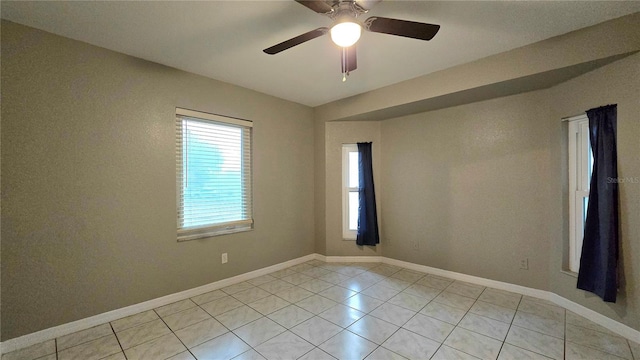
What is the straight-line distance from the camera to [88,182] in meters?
2.26

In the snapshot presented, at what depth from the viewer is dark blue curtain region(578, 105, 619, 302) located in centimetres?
209

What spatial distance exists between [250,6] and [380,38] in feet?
3.58

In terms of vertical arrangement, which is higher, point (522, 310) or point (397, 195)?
point (397, 195)

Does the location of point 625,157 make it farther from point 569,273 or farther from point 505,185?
point 569,273

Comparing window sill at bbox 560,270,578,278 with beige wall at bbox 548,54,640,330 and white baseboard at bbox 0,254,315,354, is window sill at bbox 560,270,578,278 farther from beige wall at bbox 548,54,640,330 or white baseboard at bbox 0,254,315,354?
white baseboard at bbox 0,254,315,354

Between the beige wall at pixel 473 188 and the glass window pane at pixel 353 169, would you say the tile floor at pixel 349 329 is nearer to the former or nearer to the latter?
the beige wall at pixel 473 188

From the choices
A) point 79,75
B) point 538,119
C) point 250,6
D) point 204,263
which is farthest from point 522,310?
point 79,75

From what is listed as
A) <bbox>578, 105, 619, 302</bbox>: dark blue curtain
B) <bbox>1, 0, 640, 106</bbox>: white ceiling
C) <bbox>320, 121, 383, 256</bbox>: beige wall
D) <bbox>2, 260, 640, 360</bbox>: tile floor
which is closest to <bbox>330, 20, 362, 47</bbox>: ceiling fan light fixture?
<bbox>1, 0, 640, 106</bbox>: white ceiling

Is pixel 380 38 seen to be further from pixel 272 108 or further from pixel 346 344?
pixel 346 344

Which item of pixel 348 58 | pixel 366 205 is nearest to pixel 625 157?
pixel 348 58

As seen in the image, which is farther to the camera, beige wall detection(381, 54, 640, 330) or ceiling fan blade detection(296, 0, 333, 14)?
beige wall detection(381, 54, 640, 330)

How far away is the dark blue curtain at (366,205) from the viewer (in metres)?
3.93

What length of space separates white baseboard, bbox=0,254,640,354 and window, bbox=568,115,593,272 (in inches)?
16.5

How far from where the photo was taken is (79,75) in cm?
223
